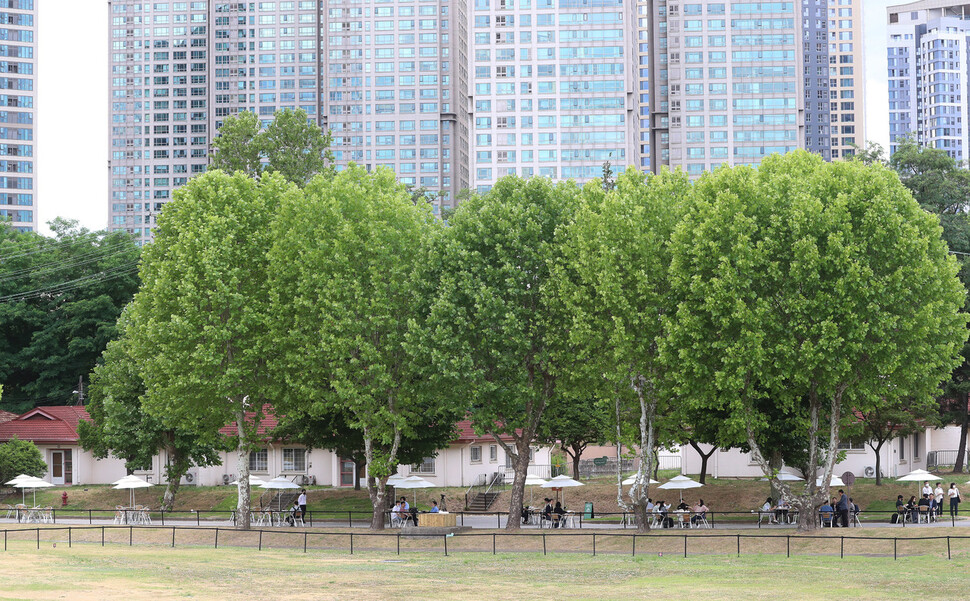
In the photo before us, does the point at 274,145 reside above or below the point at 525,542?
above

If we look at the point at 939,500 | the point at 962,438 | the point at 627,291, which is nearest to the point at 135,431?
the point at 627,291

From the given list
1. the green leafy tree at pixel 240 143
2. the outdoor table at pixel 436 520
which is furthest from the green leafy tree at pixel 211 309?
the green leafy tree at pixel 240 143

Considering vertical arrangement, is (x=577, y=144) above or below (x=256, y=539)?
above

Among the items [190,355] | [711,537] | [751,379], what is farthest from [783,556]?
[190,355]

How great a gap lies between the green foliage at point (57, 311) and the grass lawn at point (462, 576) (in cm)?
5416

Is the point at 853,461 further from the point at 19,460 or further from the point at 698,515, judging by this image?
the point at 19,460

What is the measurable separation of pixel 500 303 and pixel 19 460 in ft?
134

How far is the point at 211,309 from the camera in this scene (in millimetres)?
57469

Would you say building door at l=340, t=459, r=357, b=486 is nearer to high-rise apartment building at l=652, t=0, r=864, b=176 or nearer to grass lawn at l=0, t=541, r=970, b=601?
grass lawn at l=0, t=541, r=970, b=601

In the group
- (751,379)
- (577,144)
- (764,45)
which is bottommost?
(751,379)

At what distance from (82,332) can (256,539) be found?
5352cm

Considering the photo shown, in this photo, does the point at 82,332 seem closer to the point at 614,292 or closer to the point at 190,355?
the point at 190,355

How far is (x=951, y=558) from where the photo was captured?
4038cm

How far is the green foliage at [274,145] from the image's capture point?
92.9m
